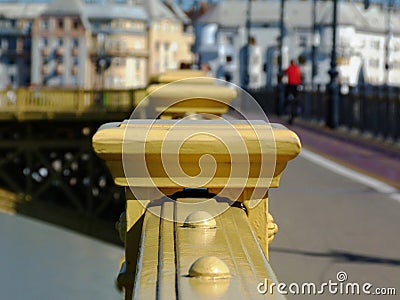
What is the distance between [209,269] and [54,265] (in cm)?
4490

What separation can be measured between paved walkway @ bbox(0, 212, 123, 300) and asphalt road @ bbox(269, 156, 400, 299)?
2669 centimetres

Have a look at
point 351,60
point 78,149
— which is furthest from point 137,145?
point 351,60

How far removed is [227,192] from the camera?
3875 mm

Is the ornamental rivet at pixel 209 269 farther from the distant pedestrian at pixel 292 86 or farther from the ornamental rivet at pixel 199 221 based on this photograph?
the distant pedestrian at pixel 292 86

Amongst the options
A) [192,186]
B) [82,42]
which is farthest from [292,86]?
[82,42]

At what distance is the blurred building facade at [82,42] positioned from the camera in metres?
133

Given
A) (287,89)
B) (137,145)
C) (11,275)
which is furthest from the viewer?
(11,275)

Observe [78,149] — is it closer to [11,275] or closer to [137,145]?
[11,275]

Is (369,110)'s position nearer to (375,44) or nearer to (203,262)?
(203,262)

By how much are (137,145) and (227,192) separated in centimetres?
44

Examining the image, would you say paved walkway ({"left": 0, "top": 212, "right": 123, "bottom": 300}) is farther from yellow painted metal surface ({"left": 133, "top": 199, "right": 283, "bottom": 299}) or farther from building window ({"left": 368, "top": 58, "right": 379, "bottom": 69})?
building window ({"left": 368, "top": 58, "right": 379, "bottom": 69})

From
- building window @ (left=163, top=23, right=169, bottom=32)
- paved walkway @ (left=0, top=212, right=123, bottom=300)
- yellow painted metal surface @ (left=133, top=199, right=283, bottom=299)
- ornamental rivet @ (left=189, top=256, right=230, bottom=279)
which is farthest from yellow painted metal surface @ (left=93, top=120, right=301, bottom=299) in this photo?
building window @ (left=163, top=23, right=169, bottom=32)

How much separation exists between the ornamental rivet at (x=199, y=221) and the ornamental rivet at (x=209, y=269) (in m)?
0.68

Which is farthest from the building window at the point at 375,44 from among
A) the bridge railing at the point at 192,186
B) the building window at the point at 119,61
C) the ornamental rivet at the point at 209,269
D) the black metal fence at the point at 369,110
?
the ornamental rivet at the point at 209,269
